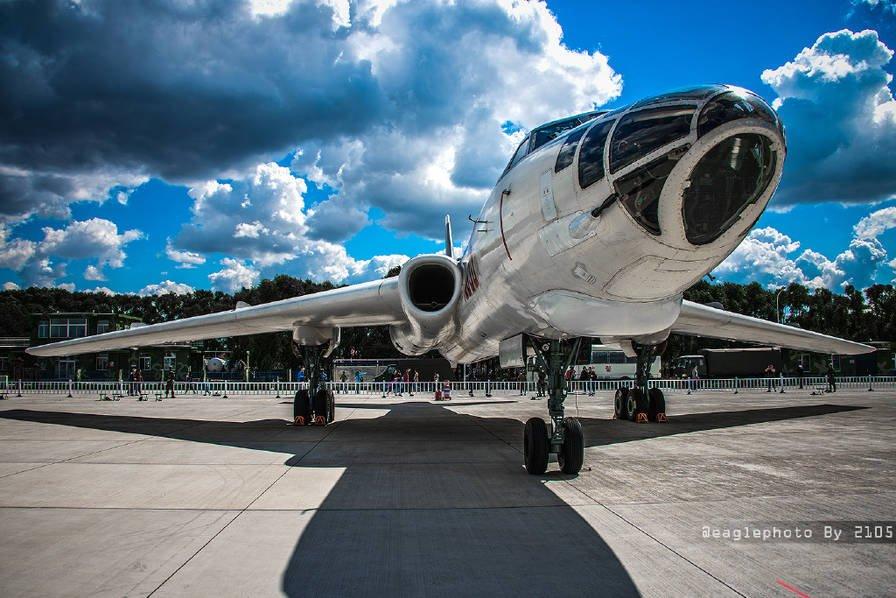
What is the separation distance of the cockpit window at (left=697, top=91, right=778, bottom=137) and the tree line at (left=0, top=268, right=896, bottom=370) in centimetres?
4204

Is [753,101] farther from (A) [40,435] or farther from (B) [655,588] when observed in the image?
(A) [40,435]

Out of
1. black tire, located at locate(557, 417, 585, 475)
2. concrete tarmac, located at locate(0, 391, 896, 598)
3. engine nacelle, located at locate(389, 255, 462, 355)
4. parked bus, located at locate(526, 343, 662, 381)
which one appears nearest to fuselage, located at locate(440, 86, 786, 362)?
black tire, located at locate(557, 417, 585, 475)

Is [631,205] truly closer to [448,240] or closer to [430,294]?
[430,294]

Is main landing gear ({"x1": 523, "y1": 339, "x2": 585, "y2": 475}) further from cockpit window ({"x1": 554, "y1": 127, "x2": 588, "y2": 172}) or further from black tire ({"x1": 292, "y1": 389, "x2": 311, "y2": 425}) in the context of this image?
black tire ({"x1": 292, "y1": 389, "x2": 311, "y2": 425})

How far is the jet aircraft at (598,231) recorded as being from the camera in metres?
3.55

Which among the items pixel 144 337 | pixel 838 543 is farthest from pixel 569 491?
pixel 144 337

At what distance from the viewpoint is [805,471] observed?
640 centimetres

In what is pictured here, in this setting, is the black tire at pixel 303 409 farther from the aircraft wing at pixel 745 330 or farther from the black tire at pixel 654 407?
the aircraft wing at pixel 745 330

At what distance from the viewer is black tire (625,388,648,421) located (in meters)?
12.3

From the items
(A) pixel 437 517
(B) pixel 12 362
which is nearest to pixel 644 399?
(A) pixel 437 517

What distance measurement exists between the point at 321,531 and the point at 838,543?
11.0 ft

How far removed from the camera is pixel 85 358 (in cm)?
3625

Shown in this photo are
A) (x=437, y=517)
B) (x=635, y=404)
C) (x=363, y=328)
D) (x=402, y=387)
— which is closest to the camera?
(x=437, y=517)

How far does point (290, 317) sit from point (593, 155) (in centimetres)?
874
